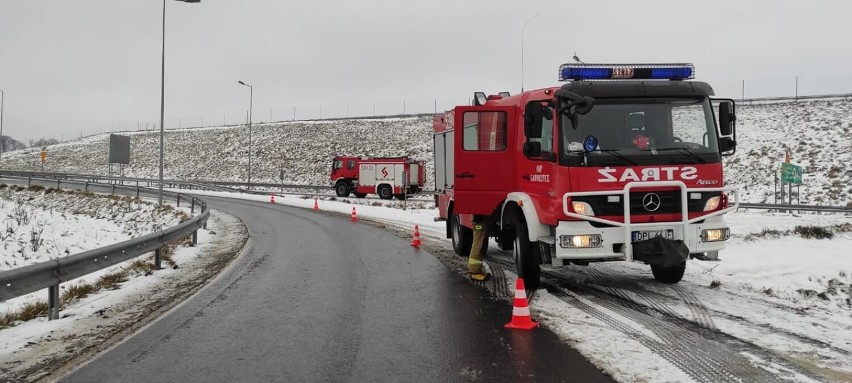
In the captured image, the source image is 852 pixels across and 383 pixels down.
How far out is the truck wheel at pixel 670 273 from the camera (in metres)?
7.64

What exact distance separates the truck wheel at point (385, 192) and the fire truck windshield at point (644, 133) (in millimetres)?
28120

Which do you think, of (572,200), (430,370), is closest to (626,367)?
(430,370)

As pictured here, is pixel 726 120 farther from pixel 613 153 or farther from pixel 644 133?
pixel 613 153

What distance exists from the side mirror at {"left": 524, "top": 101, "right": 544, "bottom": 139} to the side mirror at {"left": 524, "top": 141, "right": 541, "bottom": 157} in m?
0.14

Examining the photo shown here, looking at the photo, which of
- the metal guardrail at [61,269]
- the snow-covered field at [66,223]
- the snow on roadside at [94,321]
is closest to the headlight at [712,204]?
the snow on roadside at [94,321]

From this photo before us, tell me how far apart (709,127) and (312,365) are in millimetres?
5464

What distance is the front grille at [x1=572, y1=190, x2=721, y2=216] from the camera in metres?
6.51

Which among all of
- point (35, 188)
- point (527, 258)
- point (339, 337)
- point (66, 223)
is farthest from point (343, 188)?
point (339, 337)

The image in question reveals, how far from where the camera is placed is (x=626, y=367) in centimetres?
434

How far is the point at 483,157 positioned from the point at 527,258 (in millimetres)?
1657

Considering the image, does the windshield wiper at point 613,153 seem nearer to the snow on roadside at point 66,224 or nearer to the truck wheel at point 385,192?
the snow on roadside at point 66,224

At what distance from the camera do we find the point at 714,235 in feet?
22.3

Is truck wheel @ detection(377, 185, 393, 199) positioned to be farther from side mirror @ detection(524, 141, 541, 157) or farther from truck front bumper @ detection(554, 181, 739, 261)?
truck front bumper @ detection(554, 181, 739, 261)

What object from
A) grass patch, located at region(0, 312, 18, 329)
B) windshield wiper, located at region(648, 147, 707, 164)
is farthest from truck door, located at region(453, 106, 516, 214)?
grass patch, located at region(0, 312, 18, 329)
